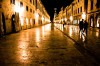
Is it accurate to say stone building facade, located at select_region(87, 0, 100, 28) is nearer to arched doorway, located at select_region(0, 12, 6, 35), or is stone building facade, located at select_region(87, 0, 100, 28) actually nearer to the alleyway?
arched doorway, located at select_region(0, 12, 6, 35)

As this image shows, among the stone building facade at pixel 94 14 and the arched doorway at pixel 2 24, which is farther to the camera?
the stone building facade at pixel 94 14

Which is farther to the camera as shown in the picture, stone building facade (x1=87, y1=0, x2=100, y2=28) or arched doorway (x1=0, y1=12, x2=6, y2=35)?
stone building facade (x1=87, y1=0, x2=100, y2=28)

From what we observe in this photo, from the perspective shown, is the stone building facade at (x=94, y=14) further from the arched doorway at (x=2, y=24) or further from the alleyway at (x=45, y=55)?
the alleyway at (x=45, y=55)

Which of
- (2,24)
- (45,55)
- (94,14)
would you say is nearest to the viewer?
(45,55)

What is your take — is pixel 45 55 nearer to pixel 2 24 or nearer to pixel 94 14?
pixel 2 24

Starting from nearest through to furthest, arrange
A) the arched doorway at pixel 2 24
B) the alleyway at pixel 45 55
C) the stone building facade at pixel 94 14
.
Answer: the alleyway at pixel 45 55 → the arched doorway at pixel 2 24 → the stone building facade at pixel 94 14

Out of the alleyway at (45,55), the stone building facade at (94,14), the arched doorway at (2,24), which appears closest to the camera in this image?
the alleyway at (45,55)

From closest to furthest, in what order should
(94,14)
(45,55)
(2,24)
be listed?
(45,55) < (2,24) < (94,14)

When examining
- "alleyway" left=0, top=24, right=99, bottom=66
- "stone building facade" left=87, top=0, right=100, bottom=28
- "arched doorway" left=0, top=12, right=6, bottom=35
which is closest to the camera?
"alleyway" left=0, top=24, right=99, bottom=66

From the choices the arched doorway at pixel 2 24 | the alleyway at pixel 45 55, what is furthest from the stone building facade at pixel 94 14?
the alleyway at pixel 45 55

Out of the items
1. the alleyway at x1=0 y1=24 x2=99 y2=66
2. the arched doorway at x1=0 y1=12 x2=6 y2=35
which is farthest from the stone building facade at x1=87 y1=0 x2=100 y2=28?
the alleyway at x1=0 y1=24 x2=99 y2=66

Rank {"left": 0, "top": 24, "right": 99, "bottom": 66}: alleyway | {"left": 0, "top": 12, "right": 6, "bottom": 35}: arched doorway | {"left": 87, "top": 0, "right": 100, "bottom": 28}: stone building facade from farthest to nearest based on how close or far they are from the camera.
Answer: {"left": 87, "top": 0, "right": 100, "bottom": 28}: stone building facade → {"left": 0, "top": 12, "right": 6, "bottom": 35}: arched doorway → {"left": 0, "top": 24, "right": 99, "bottom": 66}: alleyway

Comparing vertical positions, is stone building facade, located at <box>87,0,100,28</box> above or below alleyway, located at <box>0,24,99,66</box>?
above

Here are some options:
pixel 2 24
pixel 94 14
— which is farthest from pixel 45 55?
pixel 94 14
